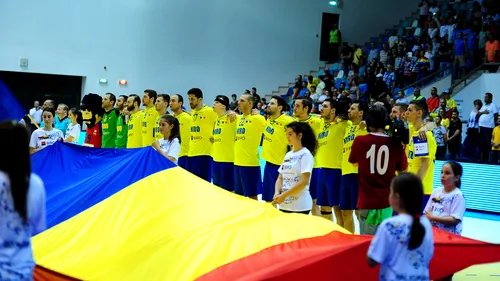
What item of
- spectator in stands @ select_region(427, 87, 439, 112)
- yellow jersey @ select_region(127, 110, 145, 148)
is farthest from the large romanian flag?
spectator in stands @ select_region(427, 87, 439, 112)

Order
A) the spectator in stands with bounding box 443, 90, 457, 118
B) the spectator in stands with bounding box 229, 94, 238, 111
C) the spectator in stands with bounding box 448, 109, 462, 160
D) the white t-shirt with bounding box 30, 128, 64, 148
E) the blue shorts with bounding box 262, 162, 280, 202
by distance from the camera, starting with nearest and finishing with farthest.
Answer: the blue shorts with bounding box 262, 162, 280, 202
the white t-shirt with bounding box 30, 128, 64, 148
the spectator in stands with bounding box 448, 109, 462, 160
the spectator in stands with bounding box 443, 90, 457, 118
the spectator in stands with bounding box 229, 94, 238, 111

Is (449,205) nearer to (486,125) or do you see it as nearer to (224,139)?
(224,139)

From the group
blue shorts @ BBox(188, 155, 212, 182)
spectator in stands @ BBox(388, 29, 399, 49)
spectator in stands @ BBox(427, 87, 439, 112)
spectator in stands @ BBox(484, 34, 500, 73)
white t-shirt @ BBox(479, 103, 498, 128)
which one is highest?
spectator in stands @ BBox(388, 29, 399, 49)

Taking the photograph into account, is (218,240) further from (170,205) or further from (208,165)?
(208,165)

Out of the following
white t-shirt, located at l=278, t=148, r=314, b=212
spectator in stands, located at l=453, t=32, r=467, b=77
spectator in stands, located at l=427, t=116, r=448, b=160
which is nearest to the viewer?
white t-shirt, located at l=278, t=148, r=314, b=212

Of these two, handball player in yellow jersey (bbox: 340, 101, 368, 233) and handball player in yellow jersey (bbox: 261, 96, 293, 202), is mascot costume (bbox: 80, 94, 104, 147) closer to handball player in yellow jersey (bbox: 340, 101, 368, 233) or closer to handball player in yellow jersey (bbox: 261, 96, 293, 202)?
handball player in yellow jersey (bbox: 261, 96, 293, 202)

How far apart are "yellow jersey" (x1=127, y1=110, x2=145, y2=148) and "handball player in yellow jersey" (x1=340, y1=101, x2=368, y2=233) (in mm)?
3527

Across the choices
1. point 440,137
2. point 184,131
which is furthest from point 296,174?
point 440,137

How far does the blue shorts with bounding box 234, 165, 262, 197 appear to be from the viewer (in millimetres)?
7699

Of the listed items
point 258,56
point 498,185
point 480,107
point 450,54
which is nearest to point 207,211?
point 498,185

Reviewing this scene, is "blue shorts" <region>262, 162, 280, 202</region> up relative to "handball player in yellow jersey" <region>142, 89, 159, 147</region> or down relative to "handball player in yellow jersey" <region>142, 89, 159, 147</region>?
down

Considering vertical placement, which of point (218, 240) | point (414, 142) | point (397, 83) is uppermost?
point (397, 83)

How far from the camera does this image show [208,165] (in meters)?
8.36

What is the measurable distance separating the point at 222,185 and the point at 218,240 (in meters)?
3.80
